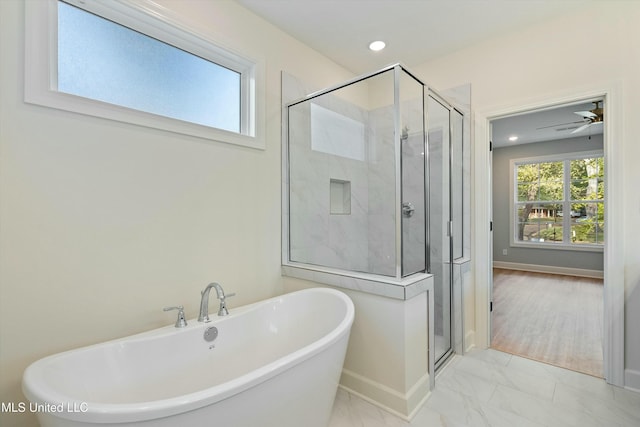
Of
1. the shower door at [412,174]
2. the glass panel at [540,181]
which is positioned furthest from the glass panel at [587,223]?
the shower door at [412,174]

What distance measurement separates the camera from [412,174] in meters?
2.10

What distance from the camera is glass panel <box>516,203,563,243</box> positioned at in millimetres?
5773

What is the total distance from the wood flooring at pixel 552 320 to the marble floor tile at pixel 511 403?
0.26 metres

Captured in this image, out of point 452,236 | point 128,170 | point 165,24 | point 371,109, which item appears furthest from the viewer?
point 371,109

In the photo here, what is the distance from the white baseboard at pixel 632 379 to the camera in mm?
1974

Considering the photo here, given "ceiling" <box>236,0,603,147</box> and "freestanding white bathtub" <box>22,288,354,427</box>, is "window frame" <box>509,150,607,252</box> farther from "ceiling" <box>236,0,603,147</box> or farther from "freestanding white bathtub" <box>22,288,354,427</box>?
"freestanding white bathtub" <box>22,288,354,427</box>

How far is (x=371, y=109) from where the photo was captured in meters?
2.78

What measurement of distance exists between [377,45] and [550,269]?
566 centimetres

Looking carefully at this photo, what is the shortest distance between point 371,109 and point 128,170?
206cm

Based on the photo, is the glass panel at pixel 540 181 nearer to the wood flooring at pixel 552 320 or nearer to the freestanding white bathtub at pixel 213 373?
the wood flooring at pixel 552 320

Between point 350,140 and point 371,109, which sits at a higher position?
point 371,109

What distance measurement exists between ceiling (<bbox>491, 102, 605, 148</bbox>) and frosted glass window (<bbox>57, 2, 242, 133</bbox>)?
11.4 ft

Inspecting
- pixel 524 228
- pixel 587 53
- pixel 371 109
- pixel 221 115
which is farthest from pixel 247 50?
pixel 524 228

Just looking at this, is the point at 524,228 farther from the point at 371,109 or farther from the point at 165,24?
the point at 165,24
